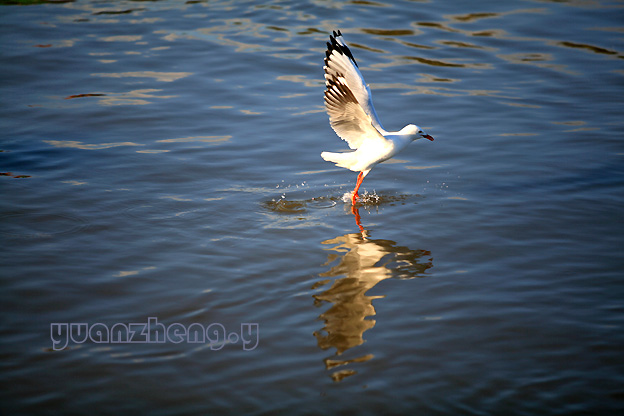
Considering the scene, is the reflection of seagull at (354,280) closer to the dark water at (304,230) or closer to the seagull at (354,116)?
the dark water at (304,230)

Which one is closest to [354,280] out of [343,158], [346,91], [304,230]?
[304,230]

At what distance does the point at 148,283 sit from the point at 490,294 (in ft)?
11.4

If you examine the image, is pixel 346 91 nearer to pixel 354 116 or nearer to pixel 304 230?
pixel 354 116

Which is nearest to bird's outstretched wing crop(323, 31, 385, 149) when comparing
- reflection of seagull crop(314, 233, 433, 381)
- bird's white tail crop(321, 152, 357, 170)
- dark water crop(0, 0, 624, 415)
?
bird's white tail crop(321, 152, 357, 170)

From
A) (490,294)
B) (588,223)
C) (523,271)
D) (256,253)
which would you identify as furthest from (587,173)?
(256,253)

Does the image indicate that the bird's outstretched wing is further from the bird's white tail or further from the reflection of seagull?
the reflection of seagull

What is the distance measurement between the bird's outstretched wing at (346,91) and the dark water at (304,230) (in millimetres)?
1239

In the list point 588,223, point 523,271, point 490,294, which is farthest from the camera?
point 588,223

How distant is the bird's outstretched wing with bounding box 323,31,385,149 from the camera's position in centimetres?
809

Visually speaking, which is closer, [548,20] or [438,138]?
[438,138]

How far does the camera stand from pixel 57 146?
10.5 m

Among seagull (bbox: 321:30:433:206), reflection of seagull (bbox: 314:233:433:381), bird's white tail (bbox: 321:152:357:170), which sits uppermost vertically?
seagull (bbox: 321:30:433:206)

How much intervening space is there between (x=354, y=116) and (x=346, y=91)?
1.75 ft

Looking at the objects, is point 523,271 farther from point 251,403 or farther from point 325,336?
point 251,403
